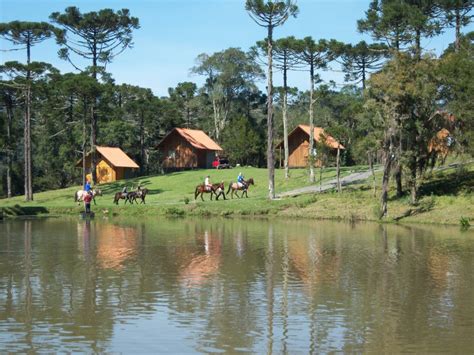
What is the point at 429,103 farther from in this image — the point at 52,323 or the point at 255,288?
the point at 52,323

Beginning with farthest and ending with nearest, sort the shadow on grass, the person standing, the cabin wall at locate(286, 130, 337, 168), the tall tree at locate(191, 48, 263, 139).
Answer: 1. the tall tree at locate(191, 48, 263, 139)
2. the cabin wall at locate(286, 130, 337, 168)
3. the shadow on grass
4. the person standing

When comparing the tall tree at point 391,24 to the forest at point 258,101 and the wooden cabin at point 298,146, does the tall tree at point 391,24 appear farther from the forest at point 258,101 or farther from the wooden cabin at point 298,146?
the wooden cabin at point 298,146

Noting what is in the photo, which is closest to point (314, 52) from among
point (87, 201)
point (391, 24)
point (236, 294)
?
point (391, 24)

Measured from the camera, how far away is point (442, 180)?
41.3 meters

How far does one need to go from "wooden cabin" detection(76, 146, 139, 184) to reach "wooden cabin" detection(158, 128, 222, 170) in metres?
5.84

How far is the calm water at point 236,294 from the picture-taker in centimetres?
1079

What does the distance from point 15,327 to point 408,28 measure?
39283 millimetres

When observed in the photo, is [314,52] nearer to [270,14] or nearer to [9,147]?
[270,14]

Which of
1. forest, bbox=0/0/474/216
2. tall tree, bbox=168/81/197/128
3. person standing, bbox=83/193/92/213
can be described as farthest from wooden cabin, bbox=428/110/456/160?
tall tree, bbox=168/81/197/128

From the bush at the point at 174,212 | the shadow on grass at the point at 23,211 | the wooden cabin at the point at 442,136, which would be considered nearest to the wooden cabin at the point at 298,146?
the bush at the point at 174,212

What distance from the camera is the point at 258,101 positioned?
92.1m

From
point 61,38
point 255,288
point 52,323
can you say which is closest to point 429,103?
point 255,288

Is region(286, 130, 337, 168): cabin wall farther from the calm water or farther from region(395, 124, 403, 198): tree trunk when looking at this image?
the calm water

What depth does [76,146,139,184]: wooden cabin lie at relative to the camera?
68.9 metres
